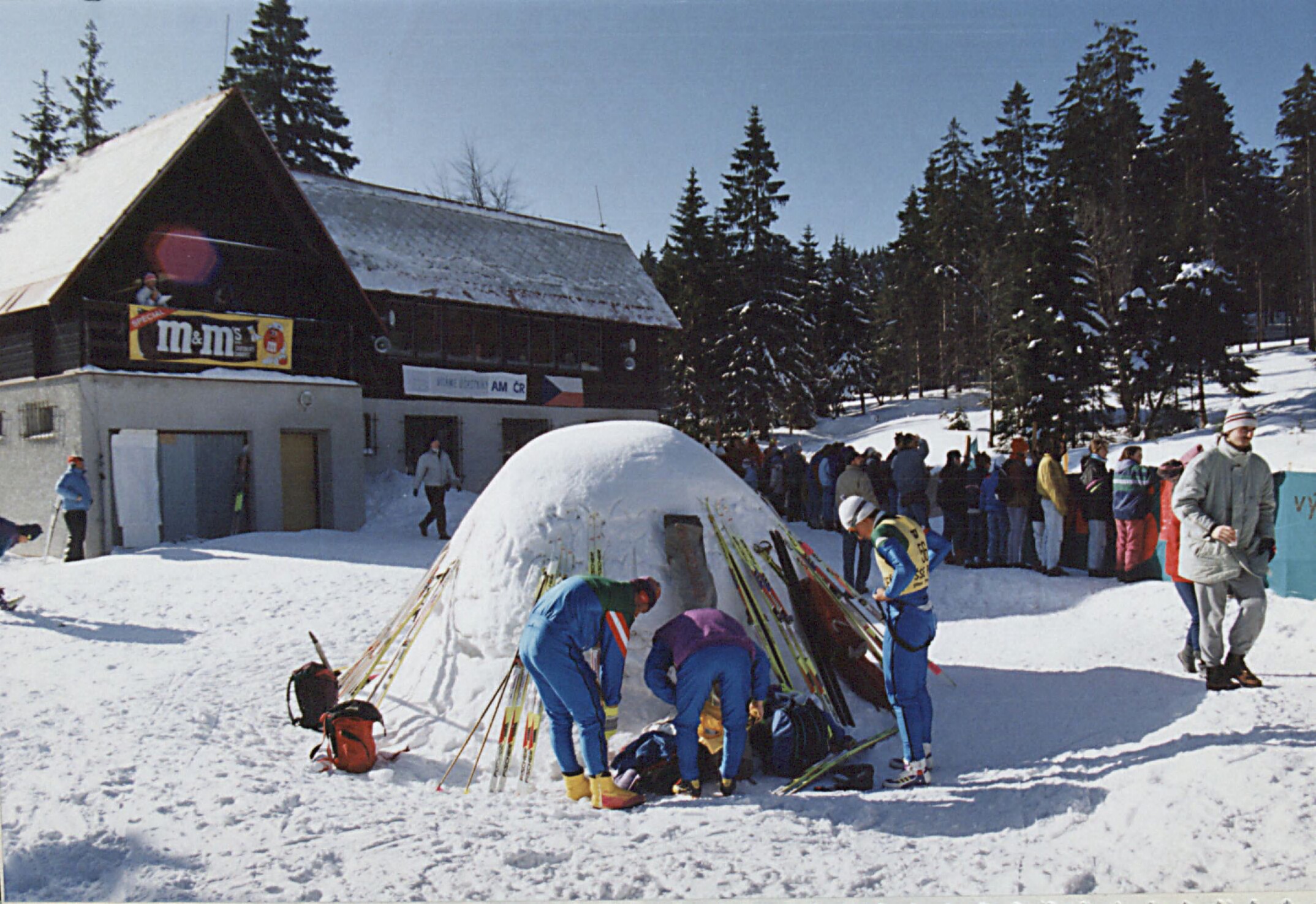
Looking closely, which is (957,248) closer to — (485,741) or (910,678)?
(910,678)

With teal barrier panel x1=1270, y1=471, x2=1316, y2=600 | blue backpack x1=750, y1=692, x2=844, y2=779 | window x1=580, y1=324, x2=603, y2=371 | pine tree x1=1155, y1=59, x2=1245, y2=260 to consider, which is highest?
window x1=580, y1=324, x2=603, y2=371

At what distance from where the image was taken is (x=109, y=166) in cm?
1377

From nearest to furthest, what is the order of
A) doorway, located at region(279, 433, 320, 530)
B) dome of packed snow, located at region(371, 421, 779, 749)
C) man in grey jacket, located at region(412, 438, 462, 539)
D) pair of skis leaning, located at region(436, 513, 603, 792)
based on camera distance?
pair of skis leaning, located at region(436, 513, 603, 792) → dome of packed snow, located at region(371, 421, 779, 749) → man in grey jacket, located at region(412, 438, 462, 539) → doorway, located at region(279, 433, 320, 530)

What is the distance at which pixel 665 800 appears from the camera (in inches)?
186

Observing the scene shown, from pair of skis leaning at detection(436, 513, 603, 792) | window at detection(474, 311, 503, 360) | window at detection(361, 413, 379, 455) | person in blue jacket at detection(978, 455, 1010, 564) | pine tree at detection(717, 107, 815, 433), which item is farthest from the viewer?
pine tree at detection(717, 107, 815, 433)

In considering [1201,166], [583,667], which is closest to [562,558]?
[583,667]

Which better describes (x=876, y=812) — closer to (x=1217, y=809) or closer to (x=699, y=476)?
(x=1217, y=809)

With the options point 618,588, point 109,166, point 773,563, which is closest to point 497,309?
point 109,166

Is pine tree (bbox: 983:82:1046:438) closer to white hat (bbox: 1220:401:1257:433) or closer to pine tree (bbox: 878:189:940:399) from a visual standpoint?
pine tree (bbox: 878:189:940:399)

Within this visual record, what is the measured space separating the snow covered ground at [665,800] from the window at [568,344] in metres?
13.0

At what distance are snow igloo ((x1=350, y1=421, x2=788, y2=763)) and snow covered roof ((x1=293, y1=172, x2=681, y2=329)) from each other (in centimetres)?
1219

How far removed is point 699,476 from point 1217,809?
3675 mm

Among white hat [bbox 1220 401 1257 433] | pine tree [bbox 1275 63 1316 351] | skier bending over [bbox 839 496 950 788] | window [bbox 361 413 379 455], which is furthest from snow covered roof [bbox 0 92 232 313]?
white hat [bbox 1220 401 1257 433]

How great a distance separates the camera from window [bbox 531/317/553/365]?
65.7 ft
